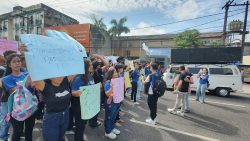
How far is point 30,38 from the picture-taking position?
1.81 metres

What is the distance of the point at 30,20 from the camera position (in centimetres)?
2959

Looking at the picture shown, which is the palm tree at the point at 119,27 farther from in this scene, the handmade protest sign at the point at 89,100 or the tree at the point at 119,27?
the handmade protest sign at the point at 89,100

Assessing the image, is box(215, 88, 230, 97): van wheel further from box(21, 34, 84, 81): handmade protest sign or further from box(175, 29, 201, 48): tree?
box(175, 29, 201, 48): tree

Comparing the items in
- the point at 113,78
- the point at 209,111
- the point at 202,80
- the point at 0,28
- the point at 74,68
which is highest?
the point at 0,28

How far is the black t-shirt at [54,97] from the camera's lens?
2.10 metres

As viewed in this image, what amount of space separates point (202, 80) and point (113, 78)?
5.43 metres

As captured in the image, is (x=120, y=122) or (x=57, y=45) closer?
(x=57, y=45)

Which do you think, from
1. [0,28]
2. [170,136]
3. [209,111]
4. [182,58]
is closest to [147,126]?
[170,136]

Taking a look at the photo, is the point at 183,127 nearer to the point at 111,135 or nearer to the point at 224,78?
the point at 111,135

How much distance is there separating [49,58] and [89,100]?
1.21 meters

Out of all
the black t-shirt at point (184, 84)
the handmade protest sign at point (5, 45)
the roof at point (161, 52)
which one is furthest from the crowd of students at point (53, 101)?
the roof at point (161, 52)

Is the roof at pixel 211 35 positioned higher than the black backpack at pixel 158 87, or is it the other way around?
the roof at pixel 211 35

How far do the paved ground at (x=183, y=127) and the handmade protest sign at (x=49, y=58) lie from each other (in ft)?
7.31

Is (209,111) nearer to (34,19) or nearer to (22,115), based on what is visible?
(22,115)
